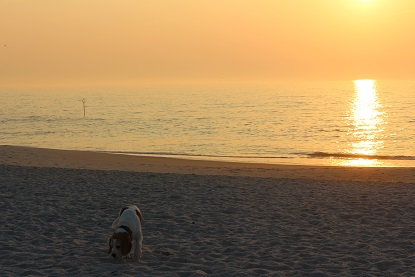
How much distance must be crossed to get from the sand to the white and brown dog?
192 millimetres

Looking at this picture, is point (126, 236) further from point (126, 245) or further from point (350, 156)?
point (350, 156)

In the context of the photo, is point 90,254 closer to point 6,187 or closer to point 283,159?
point 6,187

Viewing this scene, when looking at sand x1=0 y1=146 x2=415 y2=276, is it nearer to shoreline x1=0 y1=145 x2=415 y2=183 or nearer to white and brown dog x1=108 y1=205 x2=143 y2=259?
white and brown dog x1=108 y1=205 x2=143 y2=259

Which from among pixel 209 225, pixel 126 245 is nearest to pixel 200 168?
pixel 209 225

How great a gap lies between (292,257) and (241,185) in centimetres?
799

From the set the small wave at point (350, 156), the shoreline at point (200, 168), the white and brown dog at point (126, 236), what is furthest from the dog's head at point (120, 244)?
the small wave at point (350, 156)

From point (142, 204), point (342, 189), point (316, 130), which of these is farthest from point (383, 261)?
point (316, 130)

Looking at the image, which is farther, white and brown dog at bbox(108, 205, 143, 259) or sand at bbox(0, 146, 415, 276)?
sand at bbox(0, 146, 415, 276)

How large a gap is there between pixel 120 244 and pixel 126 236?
178mm

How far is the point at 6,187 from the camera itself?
15070mm

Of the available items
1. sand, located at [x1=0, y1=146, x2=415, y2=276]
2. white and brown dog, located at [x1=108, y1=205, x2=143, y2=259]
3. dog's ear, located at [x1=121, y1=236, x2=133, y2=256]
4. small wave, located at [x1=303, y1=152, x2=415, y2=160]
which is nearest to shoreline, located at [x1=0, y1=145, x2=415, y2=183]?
sand, located at [x1=0, y1=146, x2=415, y2=276]

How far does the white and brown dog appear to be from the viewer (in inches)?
315

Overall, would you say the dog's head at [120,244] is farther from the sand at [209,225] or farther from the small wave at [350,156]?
the small wave at [350,156]

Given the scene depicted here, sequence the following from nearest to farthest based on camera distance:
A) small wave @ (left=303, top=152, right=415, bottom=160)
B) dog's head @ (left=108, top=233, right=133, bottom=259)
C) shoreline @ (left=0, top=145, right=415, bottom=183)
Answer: dog's head @ (left=108, top=233, right=133, bottom=259), shoreline @ (left=0, top=145, right=415, bottom=183), small wave @ (left=303, top=152, right=415, bottom=160)
